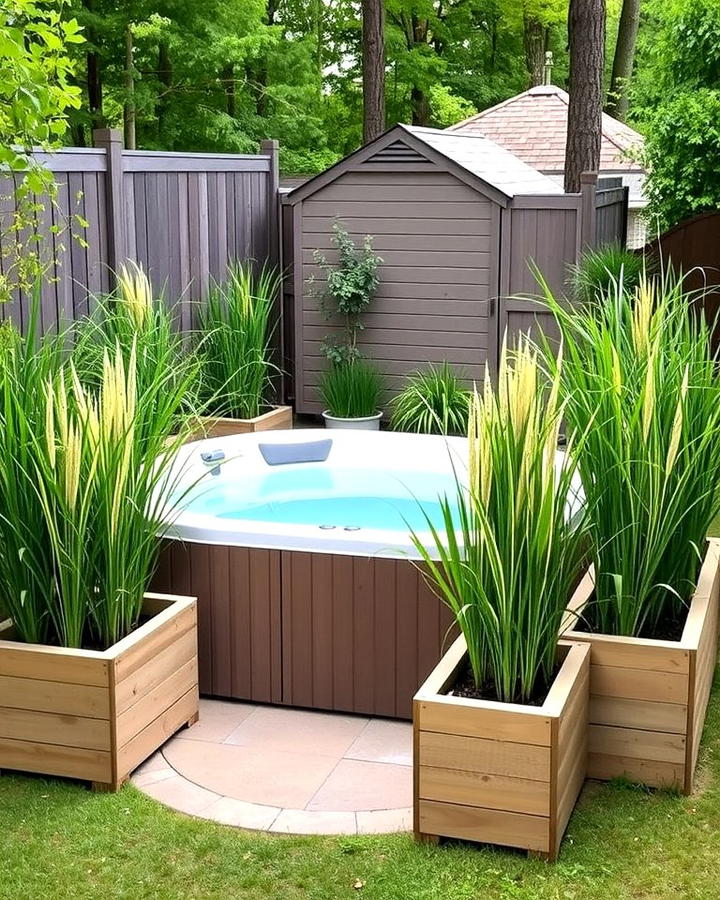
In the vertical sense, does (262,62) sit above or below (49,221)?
above

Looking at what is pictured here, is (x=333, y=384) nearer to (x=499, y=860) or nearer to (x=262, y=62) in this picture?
(x=499, y=860)

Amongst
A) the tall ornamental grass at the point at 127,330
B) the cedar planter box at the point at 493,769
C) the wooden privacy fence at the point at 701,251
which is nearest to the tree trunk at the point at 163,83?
the wooden privacy fence at the point at 701,251

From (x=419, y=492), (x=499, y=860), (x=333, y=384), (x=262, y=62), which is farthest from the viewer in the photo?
(x=262, y=62)

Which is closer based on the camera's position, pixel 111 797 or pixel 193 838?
pixel 193 838

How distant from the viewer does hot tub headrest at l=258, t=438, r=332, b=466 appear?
580 centimetres

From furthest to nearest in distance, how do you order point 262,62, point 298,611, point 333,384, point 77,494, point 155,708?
point 262,62 < point 333,384 < point 298,611 < point 155,708 < point 77,494

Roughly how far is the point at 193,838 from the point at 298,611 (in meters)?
1.05

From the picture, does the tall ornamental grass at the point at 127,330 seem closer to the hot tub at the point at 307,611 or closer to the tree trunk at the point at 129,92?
the hot tub at the point at 307,611

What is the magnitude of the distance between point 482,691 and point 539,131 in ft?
44.2

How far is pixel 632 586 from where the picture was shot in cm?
354

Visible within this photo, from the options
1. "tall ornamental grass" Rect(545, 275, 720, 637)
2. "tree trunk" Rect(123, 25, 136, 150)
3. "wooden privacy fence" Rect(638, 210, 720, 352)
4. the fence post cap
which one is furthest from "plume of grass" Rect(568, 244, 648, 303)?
"tree trunk" Rect(123, 25, 136, 150)

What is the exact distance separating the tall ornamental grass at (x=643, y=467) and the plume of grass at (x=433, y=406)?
361 cm

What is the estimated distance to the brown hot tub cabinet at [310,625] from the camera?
13.1 feet

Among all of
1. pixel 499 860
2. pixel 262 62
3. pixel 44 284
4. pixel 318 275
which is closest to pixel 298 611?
pixel 499 860
